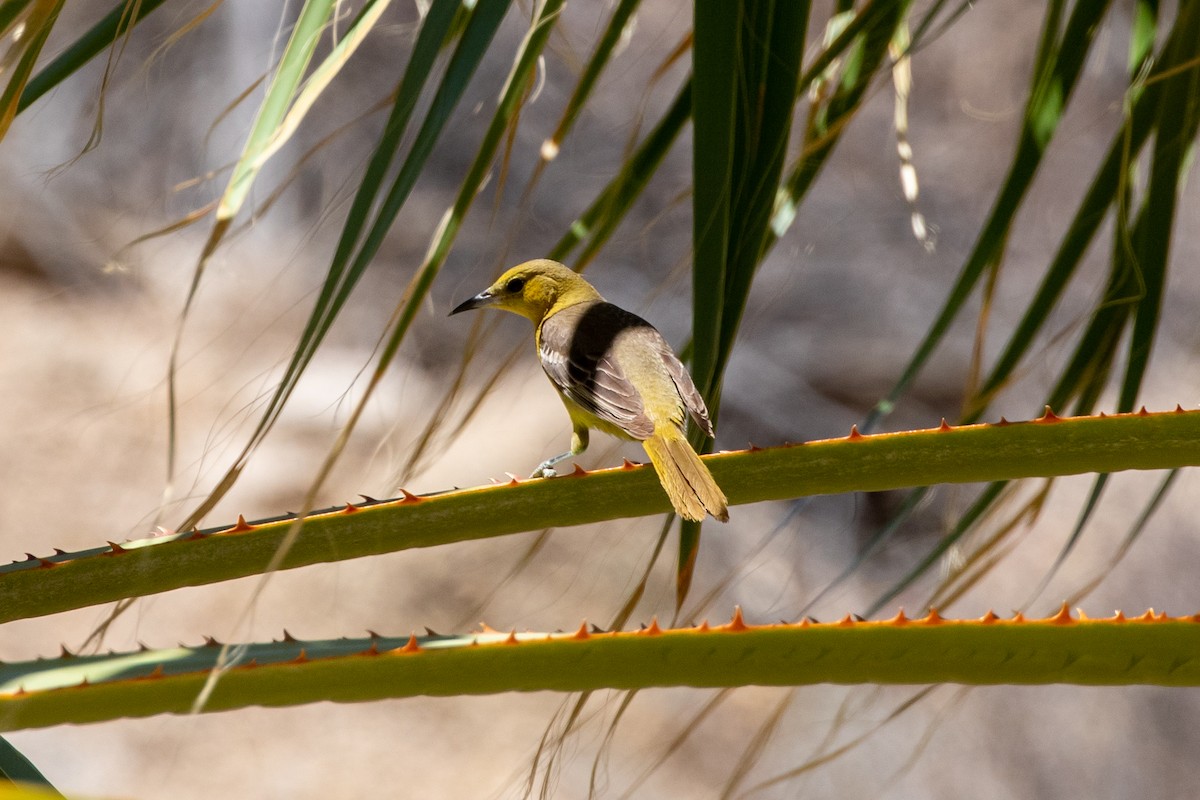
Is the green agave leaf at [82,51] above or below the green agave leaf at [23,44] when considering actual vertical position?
above

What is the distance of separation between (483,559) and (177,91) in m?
5.66

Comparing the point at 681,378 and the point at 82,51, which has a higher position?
the point at 681,378

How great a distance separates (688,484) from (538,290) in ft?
5.08

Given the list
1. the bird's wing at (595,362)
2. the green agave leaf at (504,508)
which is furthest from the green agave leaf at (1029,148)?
the bird's wing at (595,362)

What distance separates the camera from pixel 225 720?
6.21 metres

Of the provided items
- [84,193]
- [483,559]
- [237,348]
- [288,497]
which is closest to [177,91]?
[84,193]

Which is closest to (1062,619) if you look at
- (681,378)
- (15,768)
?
(15,768)

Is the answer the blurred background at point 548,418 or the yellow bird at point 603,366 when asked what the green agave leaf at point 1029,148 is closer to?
the yellow bird at point 603,366

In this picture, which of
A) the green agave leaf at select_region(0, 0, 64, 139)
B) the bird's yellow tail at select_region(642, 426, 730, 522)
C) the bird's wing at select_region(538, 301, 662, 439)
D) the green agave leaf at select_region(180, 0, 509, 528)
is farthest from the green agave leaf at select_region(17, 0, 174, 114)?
the bird's wing at select_region(538, 301, 662, 439)

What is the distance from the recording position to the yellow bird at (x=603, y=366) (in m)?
2.15

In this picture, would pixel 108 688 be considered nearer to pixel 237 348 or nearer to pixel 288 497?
pixel 288 497

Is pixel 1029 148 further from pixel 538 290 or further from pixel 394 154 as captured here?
pixel 538 290

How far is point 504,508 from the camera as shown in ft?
4.06

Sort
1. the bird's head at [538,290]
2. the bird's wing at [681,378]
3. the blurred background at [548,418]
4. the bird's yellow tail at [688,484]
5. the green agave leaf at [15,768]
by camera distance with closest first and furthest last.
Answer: the green agave leaf at [15,768] < the bird's yellow tail at [688,484] < the bird's wing at [681,378] < the bird's head at [538,290] < the blurred background at [548,418]
